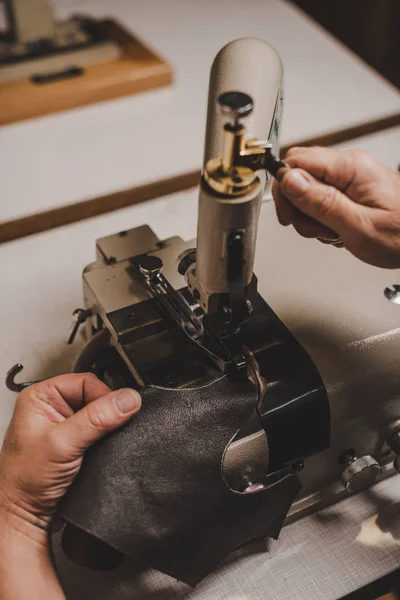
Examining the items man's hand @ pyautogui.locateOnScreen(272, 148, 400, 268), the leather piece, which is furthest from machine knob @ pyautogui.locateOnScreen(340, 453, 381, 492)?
man's hand @ pyautogui.locateOnScreen(272, 148, 400, 268)

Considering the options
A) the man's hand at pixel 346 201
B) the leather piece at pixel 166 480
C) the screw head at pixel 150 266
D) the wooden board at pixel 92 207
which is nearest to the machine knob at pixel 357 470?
the leather piece at pixel 166 480

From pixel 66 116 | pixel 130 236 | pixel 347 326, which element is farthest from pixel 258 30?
pixel 347 326

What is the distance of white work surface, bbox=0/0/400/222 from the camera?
1.55 m

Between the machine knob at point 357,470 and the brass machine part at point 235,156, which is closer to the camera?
the brass machine part at point 235,156

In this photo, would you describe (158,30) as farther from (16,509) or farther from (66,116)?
(16,509)

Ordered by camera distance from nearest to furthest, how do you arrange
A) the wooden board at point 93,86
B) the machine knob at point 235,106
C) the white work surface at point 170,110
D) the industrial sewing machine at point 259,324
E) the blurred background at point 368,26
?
the machine knob at point 235,106 < the industrial sewing machine at point 259,324 < the white work surface at point 170,110 < the wooden board at point 93,86 < the blurred background at point 368,26

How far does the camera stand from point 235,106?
66cm

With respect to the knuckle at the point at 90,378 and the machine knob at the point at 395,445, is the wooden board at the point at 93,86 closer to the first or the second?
the knuckle at the point at 90,378

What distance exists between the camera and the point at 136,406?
2.66 ft

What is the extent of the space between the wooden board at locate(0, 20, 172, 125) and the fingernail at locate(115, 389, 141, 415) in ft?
3.52

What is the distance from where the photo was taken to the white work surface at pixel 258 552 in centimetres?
93

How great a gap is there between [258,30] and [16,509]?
163 centimetres

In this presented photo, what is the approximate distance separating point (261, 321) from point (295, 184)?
0.20 metres

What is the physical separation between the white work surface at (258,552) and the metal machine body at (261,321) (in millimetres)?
38
